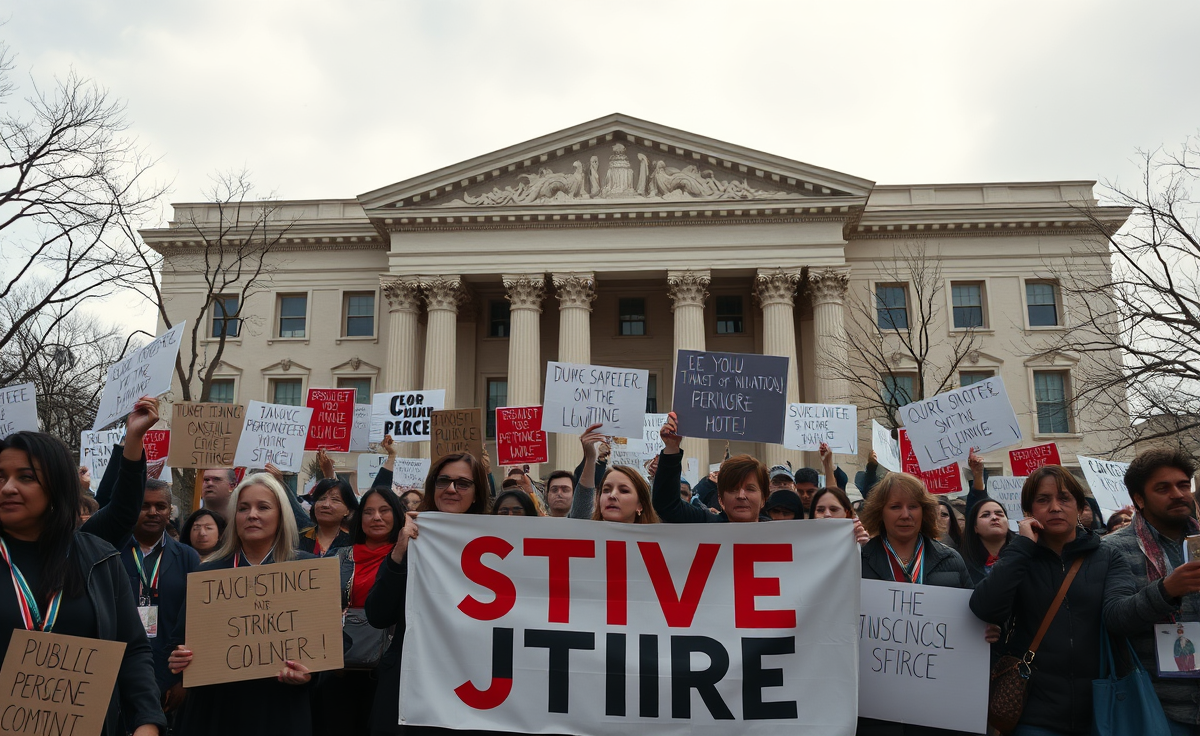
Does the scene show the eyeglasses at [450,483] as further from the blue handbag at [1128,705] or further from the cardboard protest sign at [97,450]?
the cardboard protest sign at [97,450]

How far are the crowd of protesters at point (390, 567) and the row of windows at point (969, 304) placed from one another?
3119 cm

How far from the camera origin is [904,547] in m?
5.49

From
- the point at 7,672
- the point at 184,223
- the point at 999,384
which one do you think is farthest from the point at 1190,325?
the point at 184,223

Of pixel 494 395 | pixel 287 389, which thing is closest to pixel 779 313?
pixel 494 395

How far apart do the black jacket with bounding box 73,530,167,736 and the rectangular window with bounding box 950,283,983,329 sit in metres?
35.7

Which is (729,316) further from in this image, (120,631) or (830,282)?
(120,631)

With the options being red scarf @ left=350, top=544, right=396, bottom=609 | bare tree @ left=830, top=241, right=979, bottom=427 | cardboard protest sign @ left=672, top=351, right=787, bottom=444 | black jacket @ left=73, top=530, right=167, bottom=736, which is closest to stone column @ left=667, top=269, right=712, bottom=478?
bare tree @ left=830, top=241, right=979, bottom=427

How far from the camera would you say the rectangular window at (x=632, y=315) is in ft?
125

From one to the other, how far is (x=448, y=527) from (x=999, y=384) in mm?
6552

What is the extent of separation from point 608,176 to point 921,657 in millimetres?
32075

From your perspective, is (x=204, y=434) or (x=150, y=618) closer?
(x=150, y=618)

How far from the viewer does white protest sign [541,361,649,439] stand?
10.2 metres

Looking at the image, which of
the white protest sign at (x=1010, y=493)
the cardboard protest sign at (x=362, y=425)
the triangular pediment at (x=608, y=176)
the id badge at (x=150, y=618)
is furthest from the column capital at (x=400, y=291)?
the id badge at (x=150, y=618)

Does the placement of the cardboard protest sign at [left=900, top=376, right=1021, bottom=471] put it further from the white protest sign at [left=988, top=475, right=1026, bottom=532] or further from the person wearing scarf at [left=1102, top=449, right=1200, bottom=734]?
the person wearing scarf at [left=1102, top=449, right=1200, bottom=734]
